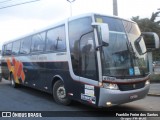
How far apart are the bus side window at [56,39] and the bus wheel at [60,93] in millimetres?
1333

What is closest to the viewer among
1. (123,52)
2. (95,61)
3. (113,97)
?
(113,97)

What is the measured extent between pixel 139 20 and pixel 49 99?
4228 cm

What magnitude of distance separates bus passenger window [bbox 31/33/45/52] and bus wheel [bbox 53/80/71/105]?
209 centimetres

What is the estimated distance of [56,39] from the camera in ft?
36.8

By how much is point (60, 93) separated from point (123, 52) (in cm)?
317

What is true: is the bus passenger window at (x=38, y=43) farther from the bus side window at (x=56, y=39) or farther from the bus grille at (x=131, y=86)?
the bus grille at (x=131, y=86)

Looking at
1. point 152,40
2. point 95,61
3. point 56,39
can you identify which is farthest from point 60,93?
point 152,40

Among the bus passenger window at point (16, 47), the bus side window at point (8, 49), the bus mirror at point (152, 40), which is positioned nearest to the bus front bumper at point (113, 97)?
the bus mirror at point (152, 40)

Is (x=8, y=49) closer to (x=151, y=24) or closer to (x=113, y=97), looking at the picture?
(x=113, y=97)

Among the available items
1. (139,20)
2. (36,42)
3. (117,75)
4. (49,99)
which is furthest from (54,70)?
(139,20)

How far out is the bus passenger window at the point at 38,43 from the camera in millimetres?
12431

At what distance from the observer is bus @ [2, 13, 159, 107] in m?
8.48

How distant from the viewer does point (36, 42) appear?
1320cm

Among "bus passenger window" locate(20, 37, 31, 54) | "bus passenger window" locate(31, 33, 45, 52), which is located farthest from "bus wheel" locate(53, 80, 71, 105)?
"bus passenger window" locate(20, 37, 31, 54)
